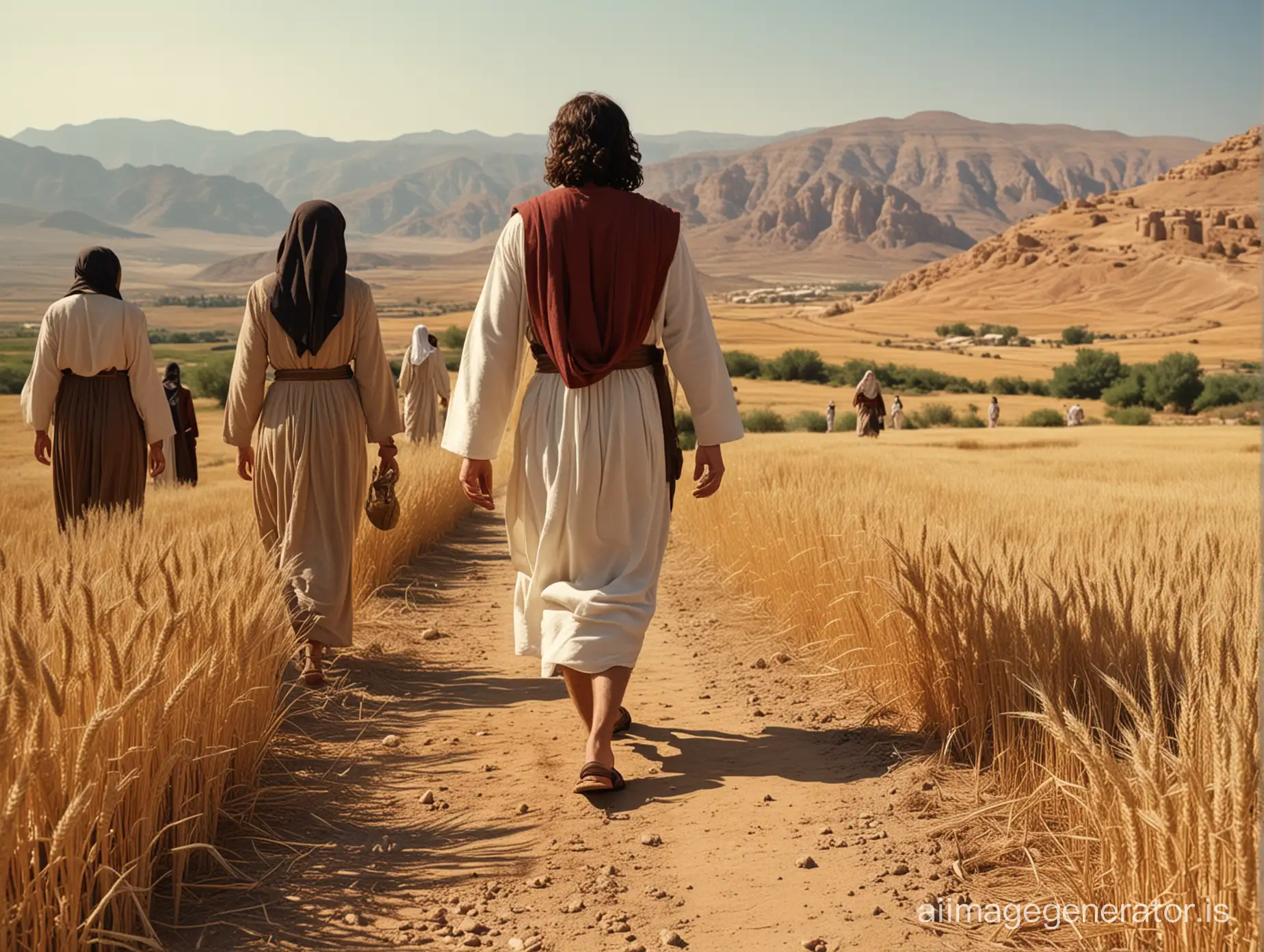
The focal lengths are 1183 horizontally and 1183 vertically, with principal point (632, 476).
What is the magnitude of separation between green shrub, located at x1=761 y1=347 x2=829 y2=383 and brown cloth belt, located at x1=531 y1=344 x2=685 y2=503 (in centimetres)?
5121

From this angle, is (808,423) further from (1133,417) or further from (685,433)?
(685,433)

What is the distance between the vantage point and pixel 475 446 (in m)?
3.85

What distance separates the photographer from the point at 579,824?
337cm

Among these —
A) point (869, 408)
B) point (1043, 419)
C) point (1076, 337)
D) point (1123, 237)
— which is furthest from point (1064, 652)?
point (1123, 237)

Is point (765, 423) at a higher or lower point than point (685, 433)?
lower

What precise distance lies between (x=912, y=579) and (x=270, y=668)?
203 cm

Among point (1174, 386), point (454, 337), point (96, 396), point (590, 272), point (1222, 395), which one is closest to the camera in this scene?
point (590, 272)

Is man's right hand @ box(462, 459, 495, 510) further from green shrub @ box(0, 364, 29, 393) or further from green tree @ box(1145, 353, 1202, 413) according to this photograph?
green shrub @ box(0, 364, 29, 393)

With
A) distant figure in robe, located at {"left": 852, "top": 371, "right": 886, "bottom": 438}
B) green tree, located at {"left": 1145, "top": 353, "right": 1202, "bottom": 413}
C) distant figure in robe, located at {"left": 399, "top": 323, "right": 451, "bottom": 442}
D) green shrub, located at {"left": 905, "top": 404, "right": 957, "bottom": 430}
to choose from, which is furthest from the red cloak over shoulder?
green tree, located at {"left": 1145, "top": 353, "right": 1202, "bottom": 413}

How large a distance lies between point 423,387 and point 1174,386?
3109cm

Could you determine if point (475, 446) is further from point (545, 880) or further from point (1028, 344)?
point (1028, 344)

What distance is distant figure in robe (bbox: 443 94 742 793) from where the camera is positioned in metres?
3.70

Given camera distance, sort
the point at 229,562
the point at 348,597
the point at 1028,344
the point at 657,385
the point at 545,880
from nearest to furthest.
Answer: the point at 545,880
the point at 229,562
the point at 657,385
the point at 348,597
the point at 1028,344

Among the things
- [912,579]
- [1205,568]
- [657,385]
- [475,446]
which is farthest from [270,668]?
[1205,568]
